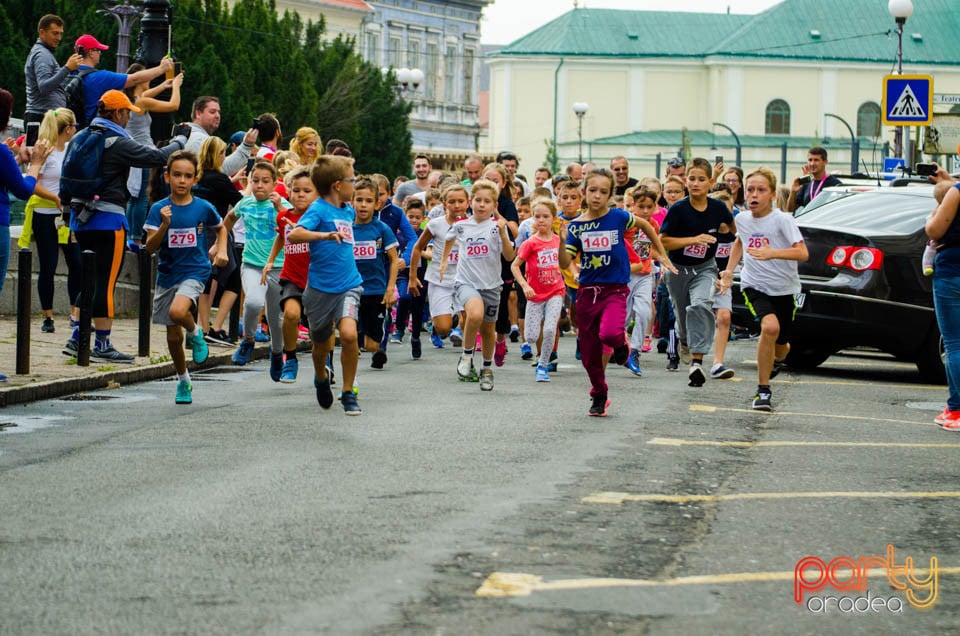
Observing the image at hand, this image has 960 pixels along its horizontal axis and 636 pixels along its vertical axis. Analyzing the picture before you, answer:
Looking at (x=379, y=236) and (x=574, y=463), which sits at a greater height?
(x=379, y=236)

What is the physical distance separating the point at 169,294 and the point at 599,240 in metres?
3.05

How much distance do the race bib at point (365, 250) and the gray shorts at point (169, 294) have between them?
2.28 m

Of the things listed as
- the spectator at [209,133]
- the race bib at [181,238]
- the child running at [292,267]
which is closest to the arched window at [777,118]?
the spectator at [209,133]

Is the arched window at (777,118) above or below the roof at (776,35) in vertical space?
below

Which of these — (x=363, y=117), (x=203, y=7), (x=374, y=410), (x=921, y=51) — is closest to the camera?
(x=374, y=410)

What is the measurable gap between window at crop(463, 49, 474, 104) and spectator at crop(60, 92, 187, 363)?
77.4 metres

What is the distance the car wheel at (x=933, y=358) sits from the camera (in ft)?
49.9

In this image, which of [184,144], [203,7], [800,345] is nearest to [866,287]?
[800,345]

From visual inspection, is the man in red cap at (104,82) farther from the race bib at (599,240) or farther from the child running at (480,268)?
the race bib at (599,240)

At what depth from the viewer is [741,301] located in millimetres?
16672

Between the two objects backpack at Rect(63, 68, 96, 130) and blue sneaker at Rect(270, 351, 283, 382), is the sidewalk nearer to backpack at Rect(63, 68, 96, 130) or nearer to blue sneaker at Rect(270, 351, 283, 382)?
blue sneaker at Rect(270, 351, 283, 382)

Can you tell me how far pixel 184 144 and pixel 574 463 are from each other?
836 centimetres

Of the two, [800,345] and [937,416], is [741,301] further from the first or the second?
[937,416]

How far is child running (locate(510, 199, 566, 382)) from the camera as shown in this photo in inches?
583
